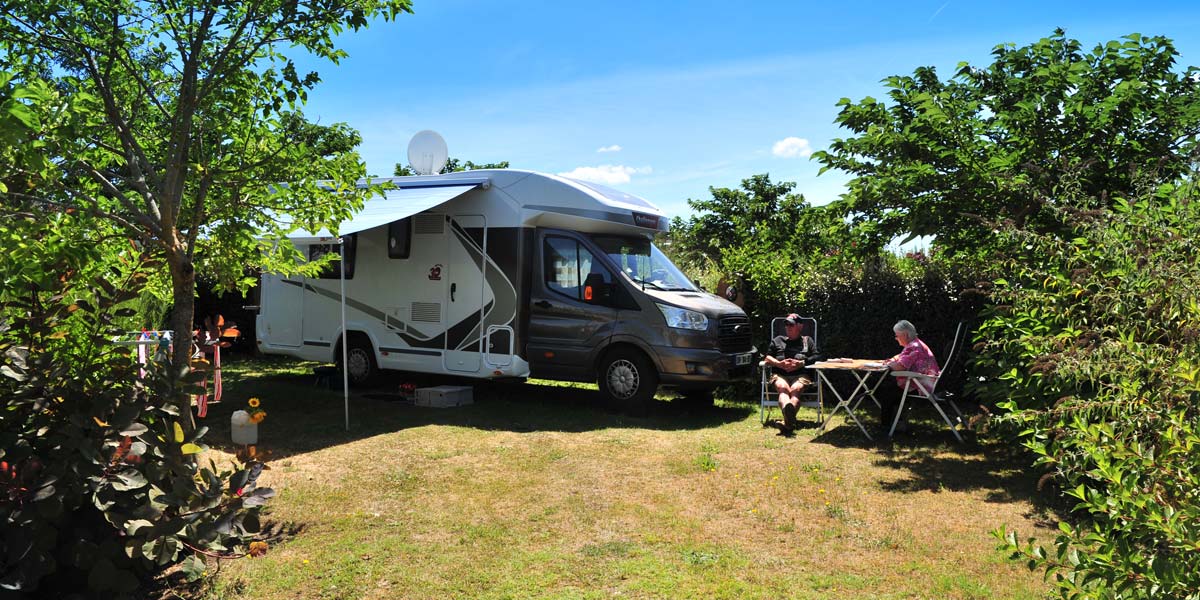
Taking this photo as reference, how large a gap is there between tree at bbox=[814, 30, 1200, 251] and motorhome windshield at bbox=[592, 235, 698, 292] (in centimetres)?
230

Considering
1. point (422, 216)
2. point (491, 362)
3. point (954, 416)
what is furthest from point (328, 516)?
point (954, 416)

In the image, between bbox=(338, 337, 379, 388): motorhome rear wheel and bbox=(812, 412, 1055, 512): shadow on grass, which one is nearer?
bbox=(812, 412, 1055, 512): shadow on grass

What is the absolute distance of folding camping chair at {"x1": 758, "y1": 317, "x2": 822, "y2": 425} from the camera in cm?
839

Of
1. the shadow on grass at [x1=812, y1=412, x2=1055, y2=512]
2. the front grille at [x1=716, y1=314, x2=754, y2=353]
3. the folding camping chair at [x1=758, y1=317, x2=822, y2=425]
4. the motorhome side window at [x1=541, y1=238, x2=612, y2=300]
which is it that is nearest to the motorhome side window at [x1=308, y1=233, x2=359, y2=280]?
the motorhome side window at [x1=541, y1=238, x2=612, y2=300]

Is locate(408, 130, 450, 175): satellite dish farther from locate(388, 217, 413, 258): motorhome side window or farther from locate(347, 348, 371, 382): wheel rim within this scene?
locate(347, 348, 371, 382): wheel rim

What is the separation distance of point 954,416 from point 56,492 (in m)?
8.06

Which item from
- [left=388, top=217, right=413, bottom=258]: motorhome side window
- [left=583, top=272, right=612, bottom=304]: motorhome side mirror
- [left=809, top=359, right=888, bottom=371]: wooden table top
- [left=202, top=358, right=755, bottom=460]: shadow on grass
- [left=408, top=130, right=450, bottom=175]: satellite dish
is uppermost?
[left=408, top=130, right=450, bottom=175]: satellite dish

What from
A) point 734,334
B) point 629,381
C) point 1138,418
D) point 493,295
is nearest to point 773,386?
point 734,334

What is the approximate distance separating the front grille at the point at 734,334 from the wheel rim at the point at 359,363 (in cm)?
461

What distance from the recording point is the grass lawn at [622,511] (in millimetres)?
4238

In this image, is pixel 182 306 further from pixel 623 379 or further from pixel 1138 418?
pixel 623 379

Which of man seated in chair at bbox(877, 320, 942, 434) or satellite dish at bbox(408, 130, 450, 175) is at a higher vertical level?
satellite dish at bbox(408, 130, 450, 175)

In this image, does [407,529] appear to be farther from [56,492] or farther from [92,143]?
[92,143]

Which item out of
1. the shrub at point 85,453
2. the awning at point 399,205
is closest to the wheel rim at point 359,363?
the awning at point 399,205
